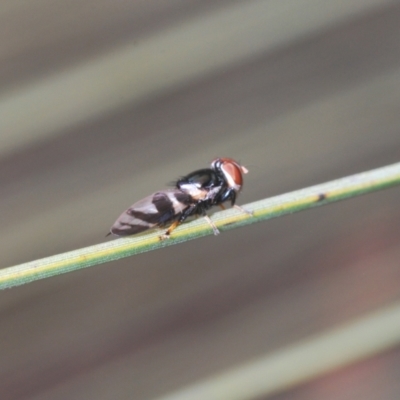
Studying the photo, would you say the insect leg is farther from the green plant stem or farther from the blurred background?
the blurred background

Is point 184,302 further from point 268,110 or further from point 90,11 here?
point 90,11

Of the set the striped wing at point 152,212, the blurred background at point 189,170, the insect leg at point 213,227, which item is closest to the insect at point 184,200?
the striped wing at point 152,212

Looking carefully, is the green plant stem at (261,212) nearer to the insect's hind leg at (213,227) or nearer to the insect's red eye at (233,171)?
the insect's hind leg at (213,227)

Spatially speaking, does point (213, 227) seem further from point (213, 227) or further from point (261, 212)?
point (261, 212)

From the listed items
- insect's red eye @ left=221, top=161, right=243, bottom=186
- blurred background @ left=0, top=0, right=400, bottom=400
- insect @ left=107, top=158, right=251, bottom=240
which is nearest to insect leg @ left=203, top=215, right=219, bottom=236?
insect @ left=107, top=158, right=251, bottom=240

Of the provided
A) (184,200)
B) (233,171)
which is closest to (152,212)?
(184,200)

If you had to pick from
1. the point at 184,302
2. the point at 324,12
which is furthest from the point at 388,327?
the point at 324,12
